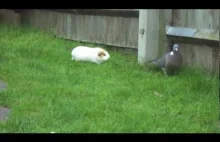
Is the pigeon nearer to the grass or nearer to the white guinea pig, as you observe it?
the grass

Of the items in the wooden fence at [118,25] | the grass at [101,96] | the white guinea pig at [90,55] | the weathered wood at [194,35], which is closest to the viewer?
the grass at [101,96]

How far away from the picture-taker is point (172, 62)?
16.2ft

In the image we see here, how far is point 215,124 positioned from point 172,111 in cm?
42

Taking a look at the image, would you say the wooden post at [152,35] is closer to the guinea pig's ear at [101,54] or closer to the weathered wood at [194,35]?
the weathered wood at [194,35]

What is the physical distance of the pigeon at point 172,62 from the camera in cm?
497

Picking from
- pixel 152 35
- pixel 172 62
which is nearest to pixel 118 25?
pixel 152 35

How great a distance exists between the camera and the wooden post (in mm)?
5484

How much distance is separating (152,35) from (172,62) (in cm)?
68

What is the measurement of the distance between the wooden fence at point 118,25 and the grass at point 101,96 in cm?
33

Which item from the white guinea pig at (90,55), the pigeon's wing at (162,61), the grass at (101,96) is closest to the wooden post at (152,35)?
the grass at (101,96)

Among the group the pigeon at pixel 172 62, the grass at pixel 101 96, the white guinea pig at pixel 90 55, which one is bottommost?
the grass at pixel 101 96

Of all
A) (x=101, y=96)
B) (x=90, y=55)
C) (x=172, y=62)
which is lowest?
(x=101, y=96)

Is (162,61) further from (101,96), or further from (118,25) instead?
(118,25)
